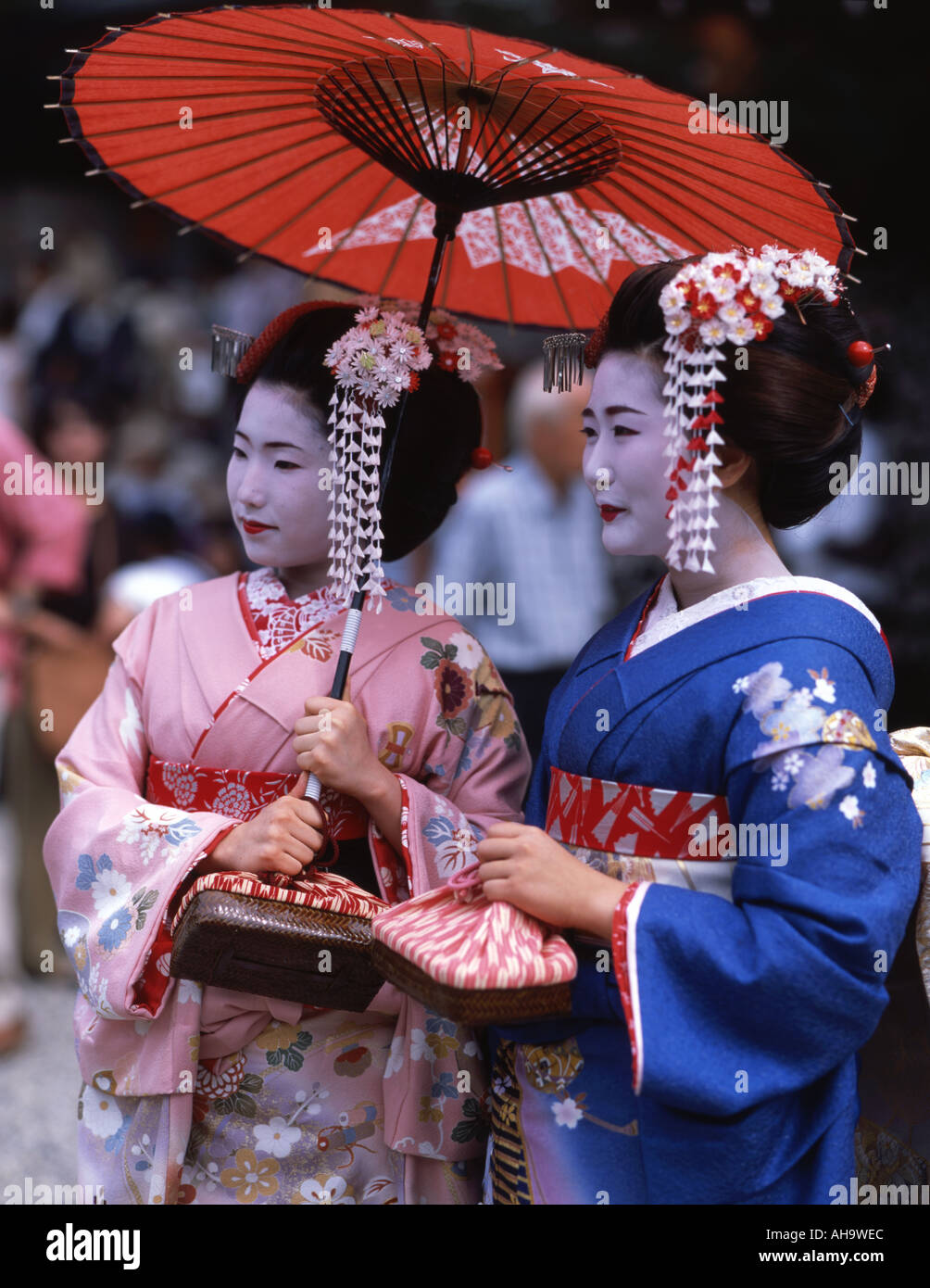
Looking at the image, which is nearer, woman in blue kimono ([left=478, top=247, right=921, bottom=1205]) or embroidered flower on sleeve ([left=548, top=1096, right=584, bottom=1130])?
A: woman in blue kimono ([left=478, top=247, right=921, bottom=1205])

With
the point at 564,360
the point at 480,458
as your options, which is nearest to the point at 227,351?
the point at 480,458

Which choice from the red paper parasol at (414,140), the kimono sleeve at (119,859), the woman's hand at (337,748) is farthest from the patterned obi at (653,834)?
the red paper parasol at (414,140)

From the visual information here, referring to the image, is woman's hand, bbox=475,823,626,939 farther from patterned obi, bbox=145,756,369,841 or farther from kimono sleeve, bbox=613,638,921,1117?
patterned obi, bbox=145,756,369,841

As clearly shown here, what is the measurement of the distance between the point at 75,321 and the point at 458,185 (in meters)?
5.86

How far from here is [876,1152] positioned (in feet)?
7.18

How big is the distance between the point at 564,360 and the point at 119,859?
119 cm

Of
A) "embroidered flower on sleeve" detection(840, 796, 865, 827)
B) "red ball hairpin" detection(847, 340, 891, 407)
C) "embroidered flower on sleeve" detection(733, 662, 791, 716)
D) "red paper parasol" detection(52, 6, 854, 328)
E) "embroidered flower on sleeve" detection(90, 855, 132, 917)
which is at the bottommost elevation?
"embroidered flower on sleeve" detection(90, 855, 132, 917)

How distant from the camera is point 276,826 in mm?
2061

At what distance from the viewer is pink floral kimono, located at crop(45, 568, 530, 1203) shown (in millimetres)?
2174

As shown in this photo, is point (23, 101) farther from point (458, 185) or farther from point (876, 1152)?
point (876, 1152)

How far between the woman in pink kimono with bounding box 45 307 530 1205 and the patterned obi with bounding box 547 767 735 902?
0.32m

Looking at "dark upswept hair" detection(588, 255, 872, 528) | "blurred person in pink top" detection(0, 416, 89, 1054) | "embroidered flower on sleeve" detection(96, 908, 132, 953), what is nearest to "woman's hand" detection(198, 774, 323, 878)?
"embroidered flower on sleeve" detection(96, 908, 132, 953)

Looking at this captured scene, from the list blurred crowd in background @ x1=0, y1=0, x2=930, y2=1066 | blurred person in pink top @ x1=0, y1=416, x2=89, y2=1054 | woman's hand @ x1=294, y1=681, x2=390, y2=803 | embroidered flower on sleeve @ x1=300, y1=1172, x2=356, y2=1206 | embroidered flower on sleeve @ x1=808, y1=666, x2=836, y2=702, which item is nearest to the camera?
embroidered flower on sleeve @ x1=808, y1=666, x2=836, y2=702

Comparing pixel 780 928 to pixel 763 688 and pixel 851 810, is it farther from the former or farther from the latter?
pixel 763 688
